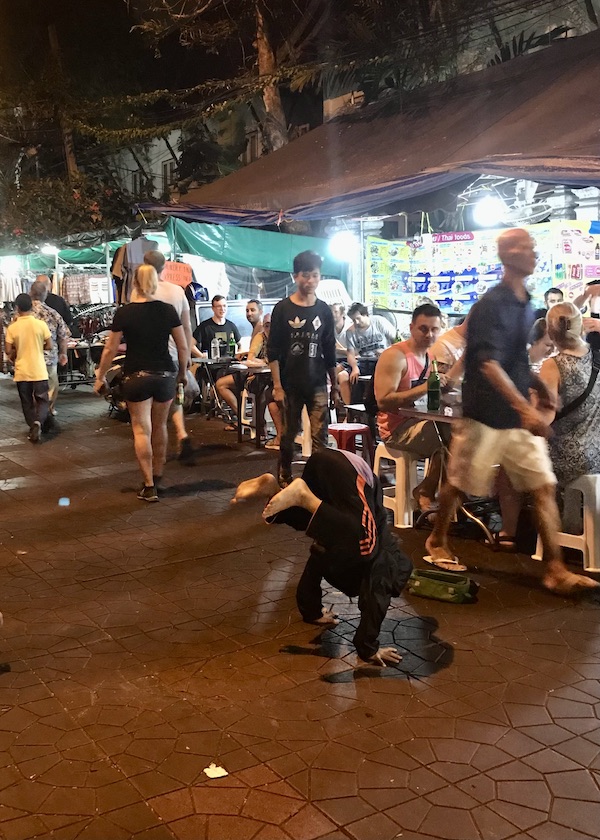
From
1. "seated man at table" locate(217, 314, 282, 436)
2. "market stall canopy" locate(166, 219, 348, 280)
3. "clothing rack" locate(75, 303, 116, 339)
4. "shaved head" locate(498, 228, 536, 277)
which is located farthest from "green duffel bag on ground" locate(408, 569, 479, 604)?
"clothing rack" locate(75, 303, 116, 339)

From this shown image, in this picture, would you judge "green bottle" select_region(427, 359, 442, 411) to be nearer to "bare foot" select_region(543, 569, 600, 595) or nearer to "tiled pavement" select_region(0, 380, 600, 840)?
"tiled pavement" select_region(0, 380, 600, 840)

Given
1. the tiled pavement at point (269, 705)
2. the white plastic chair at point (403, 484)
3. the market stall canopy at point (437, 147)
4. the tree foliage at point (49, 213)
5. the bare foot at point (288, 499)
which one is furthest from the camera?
the tree foliage at point (49, 213)

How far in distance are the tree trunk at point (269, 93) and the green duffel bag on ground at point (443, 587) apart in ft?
36.3

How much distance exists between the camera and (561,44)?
9625 millimetres

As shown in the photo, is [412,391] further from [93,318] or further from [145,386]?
[93,318]

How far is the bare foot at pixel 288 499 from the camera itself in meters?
3.72

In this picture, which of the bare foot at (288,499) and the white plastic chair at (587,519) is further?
the white plastic chair at (587,519)

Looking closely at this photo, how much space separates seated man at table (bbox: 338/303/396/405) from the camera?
9883 millimetres

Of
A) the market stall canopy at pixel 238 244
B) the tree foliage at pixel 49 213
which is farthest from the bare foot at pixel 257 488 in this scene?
the tree foliage at pixel 49 213

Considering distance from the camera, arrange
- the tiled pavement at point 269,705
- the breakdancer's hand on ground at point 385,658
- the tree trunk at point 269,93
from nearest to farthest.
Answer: the tiled pavement at point 269,705
the breakdancer's hand on ground at point 385,658
the tree trunk at point 269,93

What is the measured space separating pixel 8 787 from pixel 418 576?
269cm

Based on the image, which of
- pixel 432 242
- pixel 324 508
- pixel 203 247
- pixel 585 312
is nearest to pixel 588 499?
pixel 324 508

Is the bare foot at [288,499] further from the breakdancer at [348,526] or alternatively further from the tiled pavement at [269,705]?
the tiled pavement at [269,705]

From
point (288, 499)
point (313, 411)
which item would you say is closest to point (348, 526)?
point (288, 499)
